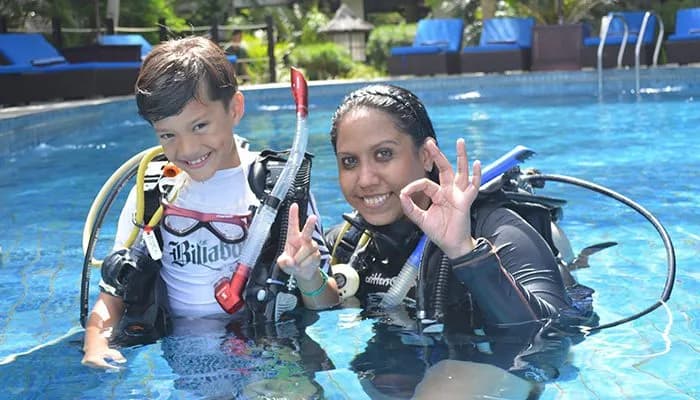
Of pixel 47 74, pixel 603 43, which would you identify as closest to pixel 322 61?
pixel 603 43

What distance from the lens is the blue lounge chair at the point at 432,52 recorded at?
1845 cm

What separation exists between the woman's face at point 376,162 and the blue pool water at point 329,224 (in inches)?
20.2

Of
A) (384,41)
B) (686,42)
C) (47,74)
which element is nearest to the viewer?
(47,74)

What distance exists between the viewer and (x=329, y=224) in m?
5.98

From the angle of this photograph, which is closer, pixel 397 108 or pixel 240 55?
pixel 397 108

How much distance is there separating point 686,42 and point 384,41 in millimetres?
8556

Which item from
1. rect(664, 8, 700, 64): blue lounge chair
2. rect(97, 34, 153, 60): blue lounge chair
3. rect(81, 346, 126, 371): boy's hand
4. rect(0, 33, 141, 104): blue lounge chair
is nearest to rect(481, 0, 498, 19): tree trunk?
rect(664, 8, 700, 64): blue lounge chair

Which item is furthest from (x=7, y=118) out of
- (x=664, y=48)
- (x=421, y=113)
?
(x=664, y=48)

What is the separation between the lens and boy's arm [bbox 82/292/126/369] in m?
2.93

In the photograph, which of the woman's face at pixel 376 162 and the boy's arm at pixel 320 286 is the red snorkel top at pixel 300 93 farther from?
the boy's arm at pixel 320 286

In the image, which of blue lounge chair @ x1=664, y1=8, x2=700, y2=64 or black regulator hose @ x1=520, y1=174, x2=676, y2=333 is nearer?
black regulator hose @ x1=520, y1=174, x2=676, y2=333

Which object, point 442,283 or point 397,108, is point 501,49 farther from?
point 442,283

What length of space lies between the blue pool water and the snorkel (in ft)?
0.70

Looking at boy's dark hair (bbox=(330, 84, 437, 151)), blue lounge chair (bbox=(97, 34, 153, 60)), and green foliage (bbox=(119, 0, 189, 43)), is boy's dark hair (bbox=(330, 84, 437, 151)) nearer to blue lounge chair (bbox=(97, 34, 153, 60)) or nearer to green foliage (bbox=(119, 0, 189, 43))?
blue lounge chair (bbox=(97, 34, 153, 60))
